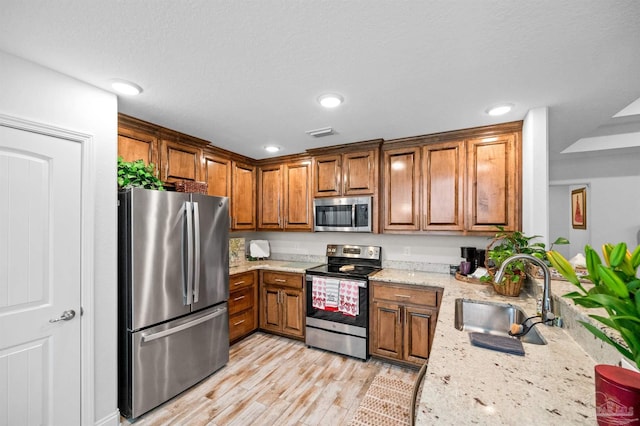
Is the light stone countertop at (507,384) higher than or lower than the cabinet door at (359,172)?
lower

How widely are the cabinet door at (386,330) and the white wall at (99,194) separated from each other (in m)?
2.21

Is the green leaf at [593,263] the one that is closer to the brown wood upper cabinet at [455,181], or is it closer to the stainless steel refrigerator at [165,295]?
the brown wood upper cabinet at [455,181]

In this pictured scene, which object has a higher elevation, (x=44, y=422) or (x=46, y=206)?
(x=46, y=206)

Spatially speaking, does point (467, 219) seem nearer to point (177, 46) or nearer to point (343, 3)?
point (343, 3)

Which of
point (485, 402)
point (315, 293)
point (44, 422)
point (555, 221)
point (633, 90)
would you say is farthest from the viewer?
point (555, 221)

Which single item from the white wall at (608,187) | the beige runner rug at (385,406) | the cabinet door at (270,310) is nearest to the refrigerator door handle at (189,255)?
the cabinet door at (270,310)

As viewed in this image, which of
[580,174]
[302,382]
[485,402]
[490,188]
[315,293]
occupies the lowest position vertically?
[302,382]

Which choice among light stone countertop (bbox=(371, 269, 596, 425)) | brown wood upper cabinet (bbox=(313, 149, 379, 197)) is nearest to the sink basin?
light stone countertop (bbox=(371, 269, 596, 425))

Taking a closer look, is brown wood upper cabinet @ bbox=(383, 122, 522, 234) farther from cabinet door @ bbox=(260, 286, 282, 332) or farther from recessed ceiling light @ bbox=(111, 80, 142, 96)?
recessed ceiling light @ bbox=(111, 80, 142, 96)

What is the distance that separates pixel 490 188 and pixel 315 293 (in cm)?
208

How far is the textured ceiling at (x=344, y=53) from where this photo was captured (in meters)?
1.18

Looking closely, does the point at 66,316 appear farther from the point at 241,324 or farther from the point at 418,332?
the point at 418,332

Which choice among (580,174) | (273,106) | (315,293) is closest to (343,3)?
(273,106)

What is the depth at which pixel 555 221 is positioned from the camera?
5.12 m
